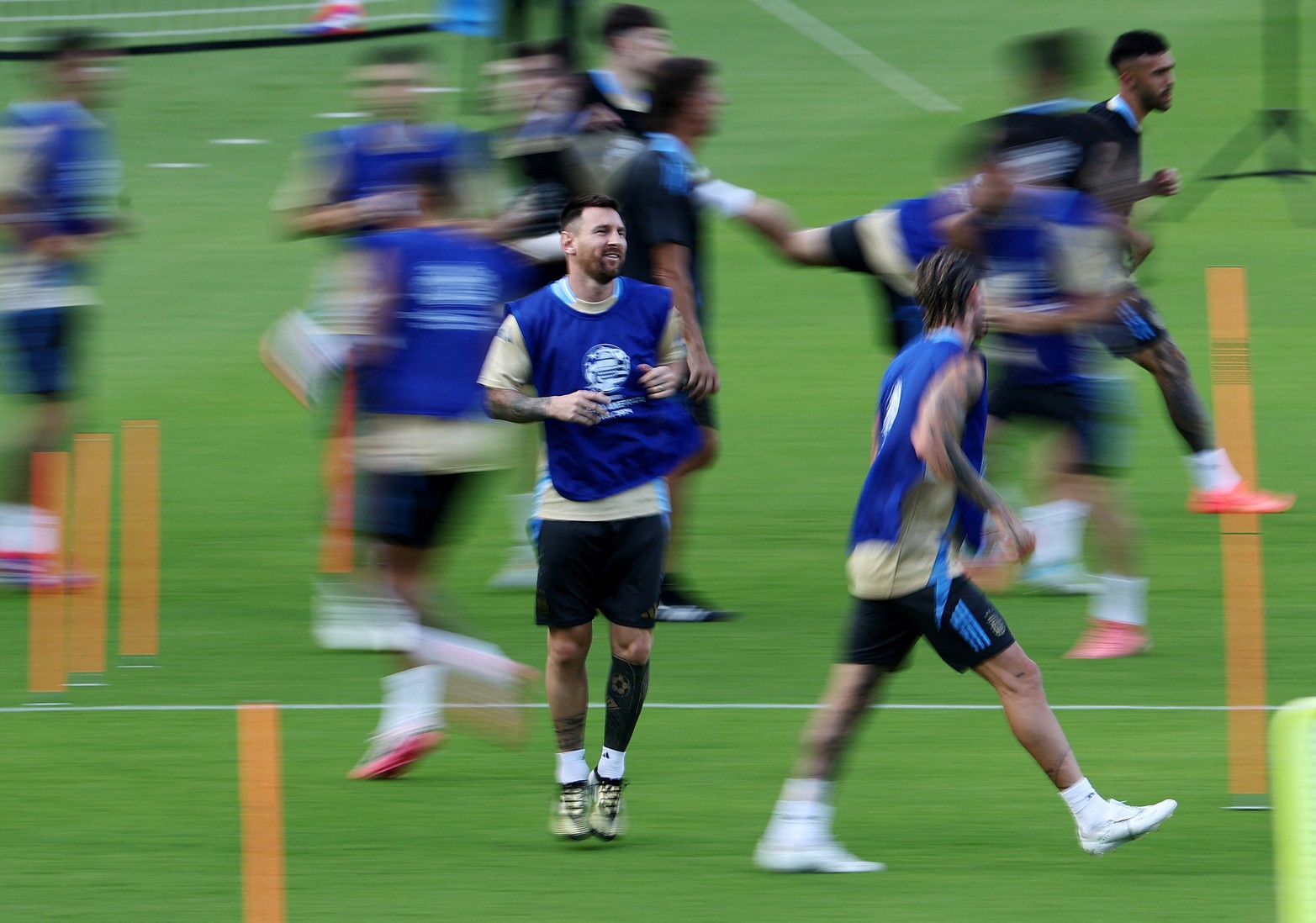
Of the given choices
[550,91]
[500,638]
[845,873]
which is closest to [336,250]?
→ [550,91]

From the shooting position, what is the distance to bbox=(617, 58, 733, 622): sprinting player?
9109mm

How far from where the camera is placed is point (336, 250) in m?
9.59

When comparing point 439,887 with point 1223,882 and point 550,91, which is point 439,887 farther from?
point 550,91

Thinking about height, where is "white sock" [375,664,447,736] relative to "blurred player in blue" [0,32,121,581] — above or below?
below

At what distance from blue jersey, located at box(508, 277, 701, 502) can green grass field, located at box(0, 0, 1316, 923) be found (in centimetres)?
113

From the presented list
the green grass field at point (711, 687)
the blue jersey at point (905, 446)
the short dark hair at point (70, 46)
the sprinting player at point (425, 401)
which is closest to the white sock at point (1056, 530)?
the green grass field at point (711, 687)

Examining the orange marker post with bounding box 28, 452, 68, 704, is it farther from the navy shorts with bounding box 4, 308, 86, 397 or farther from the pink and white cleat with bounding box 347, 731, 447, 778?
the pink and white cleat with bounding box 347, 731, 447, 778

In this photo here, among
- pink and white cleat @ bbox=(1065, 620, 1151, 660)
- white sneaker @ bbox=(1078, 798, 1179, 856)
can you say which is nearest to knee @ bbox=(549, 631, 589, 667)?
white sneaker @ bbox=(1078, 798, 1179, 856)

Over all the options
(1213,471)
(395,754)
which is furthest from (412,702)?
(1213,471)

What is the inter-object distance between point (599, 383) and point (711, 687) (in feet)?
7.48

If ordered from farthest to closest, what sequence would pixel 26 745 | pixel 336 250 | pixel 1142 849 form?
pixel 336 250 → pixel 26 745 → pixel 1142 849

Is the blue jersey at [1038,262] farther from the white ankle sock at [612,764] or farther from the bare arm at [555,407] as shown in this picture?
the white ankle sock at [612,764]

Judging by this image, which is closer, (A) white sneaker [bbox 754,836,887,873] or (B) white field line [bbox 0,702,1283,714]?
(A) white sneaker [bbox 754,836,887,873]

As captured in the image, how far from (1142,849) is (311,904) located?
8.06 ft
